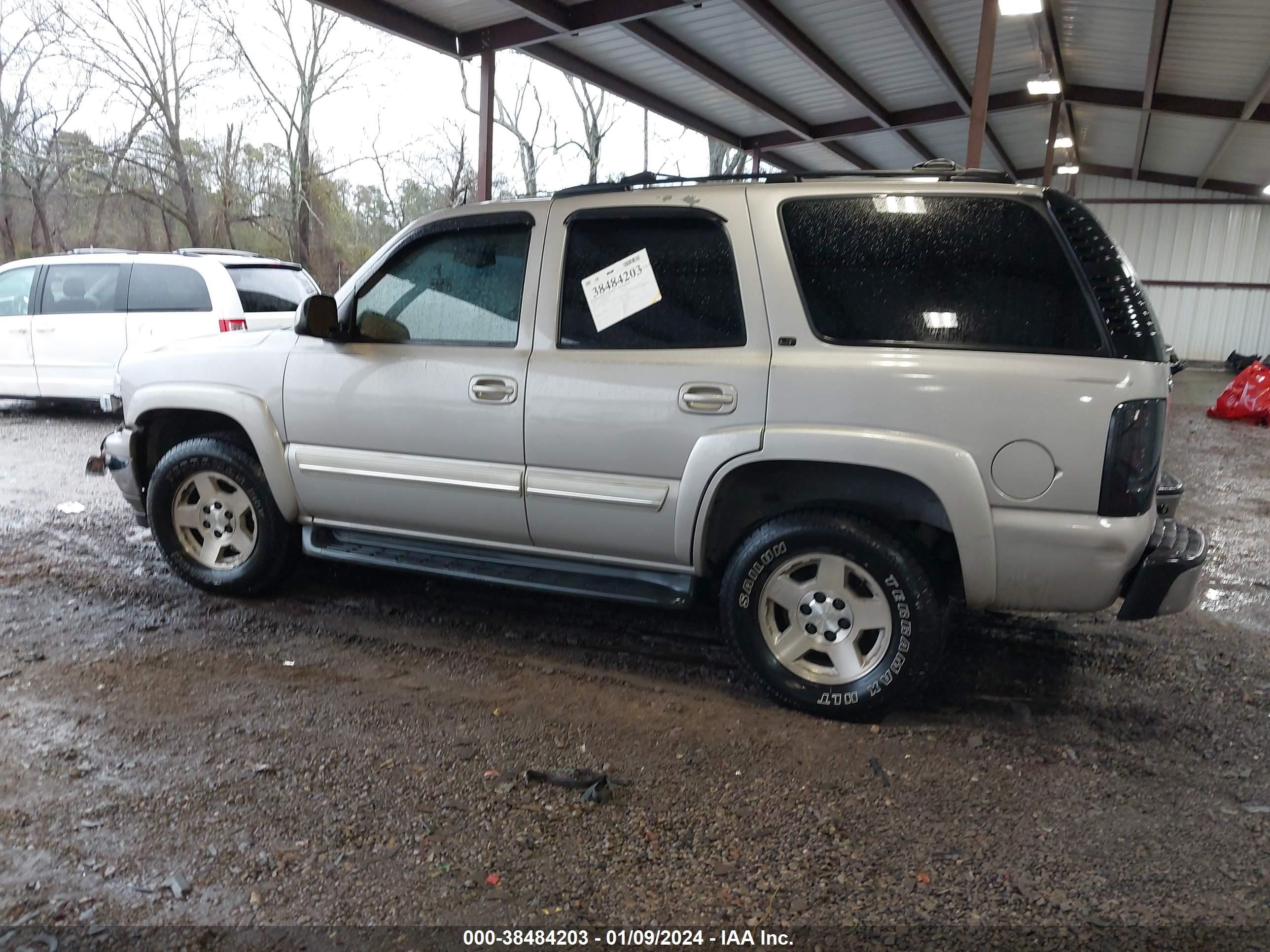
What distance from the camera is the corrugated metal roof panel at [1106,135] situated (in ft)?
58.6

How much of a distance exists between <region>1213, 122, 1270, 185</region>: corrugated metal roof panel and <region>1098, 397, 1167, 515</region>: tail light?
15759mm

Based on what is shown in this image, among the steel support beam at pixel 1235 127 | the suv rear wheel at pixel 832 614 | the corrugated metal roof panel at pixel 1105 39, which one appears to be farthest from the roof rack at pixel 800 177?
the steel support beam at pixel 1235 127

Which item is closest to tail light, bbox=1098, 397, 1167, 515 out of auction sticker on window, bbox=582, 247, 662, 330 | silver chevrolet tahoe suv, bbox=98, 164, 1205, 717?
silver chevrolet tahoe suv, bbox=98, 164, 1205, 717

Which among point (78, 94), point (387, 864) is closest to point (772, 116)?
point (387, 864)

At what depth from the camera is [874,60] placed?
12492mm

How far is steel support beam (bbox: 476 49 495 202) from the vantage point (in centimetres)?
1048

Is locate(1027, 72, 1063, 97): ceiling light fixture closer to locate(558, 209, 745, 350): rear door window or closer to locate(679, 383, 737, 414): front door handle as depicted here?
locate(558, 209, 745, 350): rear door window

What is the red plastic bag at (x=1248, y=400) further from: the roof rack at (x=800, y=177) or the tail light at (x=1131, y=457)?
the tail light at (x=1131, y=457)

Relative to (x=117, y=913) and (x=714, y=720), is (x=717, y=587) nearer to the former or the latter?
(x=714, y=720)

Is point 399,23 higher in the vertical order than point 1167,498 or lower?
higher

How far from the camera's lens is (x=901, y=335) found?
10.7 ft

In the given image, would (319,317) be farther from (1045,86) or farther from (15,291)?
(1045,86)

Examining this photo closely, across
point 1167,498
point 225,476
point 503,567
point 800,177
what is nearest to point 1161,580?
point 1167,498

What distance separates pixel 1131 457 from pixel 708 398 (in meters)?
1.44
